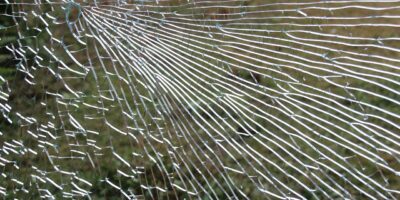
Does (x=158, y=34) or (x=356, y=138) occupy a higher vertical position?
(x=158, y=34)

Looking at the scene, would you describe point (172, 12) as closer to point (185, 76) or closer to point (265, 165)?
point (185, 76)

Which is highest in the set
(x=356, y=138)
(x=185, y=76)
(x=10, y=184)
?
(x=185, y=76)

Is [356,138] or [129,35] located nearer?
[356,138]

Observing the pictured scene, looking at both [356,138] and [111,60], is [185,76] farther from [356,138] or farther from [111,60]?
[356,138]

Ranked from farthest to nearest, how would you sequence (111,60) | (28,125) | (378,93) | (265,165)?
(28,125) < (111,60) < (265,165) < (378,93)

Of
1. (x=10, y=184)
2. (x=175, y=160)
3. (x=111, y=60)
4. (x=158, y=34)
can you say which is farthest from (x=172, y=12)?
(x=10, y=184)

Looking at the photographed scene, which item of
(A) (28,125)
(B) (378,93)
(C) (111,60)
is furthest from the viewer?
(A) (28,125)

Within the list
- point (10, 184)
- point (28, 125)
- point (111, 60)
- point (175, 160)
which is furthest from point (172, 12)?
point (10, 184)
